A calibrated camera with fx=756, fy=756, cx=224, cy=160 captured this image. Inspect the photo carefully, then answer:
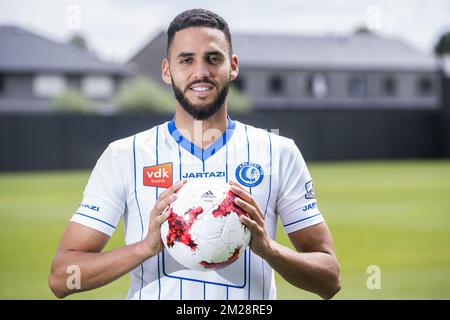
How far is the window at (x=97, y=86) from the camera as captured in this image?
40.3 meters

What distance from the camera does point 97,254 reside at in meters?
2.86

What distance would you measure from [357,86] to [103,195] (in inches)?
1819

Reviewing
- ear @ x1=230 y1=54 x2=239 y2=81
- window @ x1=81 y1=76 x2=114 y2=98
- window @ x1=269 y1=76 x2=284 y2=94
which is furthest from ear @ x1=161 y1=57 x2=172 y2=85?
window @ x1=269 y1=76 x2=284 y2=94

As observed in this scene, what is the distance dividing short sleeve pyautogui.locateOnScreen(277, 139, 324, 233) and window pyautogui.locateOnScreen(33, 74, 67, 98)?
37.0 meters

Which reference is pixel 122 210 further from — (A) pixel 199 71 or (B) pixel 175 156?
(A) pixel 199 71

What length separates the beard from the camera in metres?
2.93

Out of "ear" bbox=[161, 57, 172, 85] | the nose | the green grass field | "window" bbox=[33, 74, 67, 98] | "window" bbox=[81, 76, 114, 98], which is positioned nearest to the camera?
the nose

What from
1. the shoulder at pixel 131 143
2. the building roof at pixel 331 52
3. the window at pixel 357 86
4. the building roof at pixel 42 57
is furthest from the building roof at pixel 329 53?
the shoulder at pixel 131 143

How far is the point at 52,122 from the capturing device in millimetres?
25250

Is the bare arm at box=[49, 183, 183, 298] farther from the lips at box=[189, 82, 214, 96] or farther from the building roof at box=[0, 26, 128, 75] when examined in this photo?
the building roof at box=[0, 26, 128, 75]

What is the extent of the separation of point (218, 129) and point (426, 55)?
4981 cm

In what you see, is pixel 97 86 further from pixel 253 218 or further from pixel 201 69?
pixel 253 218

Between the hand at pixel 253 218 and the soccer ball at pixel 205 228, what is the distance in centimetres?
4
